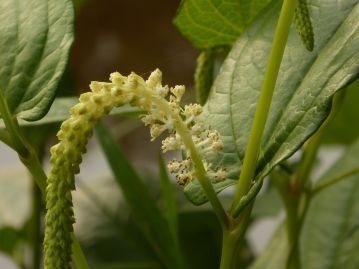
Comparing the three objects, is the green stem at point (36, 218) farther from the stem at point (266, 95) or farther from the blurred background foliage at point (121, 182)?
→ the stem at point (266, 95)

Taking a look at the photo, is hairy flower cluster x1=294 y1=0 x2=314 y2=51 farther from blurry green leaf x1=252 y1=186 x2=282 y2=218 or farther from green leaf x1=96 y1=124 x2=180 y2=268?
blurry green leaf x1=252 y1=186 x2=282 y2=218

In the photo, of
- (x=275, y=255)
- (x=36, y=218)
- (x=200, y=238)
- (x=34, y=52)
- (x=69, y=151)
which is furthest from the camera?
(x=200, y=238)

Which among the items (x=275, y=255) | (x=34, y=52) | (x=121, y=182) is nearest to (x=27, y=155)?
(x=34, y=52)

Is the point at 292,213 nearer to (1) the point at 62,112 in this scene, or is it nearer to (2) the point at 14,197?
(1) the point at 62,112

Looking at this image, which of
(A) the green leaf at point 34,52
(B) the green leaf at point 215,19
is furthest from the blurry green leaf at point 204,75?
(A) the green leaf at point 34,52

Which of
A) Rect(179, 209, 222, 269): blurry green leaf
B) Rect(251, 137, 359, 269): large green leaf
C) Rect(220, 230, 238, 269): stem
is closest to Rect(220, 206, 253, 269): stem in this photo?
Rect(220, 230, 238, 269): stem

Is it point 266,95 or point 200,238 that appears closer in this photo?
point 266,95

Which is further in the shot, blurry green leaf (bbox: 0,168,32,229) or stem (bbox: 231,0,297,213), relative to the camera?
blurry green leaf (bbox: 0,168,32,229)

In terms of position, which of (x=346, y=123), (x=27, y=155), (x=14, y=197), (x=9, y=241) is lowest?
(x=14, y=197)
